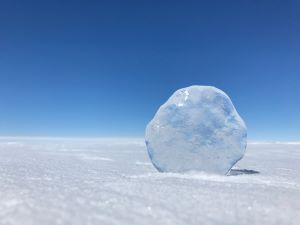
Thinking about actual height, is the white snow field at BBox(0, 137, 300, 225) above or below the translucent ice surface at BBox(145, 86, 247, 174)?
below

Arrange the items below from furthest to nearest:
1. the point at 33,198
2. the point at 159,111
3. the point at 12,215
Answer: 1. the point at 159,111
2. the point at 33,198
3. the point at 12,215

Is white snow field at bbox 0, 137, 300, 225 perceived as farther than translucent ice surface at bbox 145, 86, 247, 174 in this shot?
No

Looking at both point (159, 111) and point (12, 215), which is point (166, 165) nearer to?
point (159, 111)

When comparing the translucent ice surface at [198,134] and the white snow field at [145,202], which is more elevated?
the translucent ice surface at [198,134]

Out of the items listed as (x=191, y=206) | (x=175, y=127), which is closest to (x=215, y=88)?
(x=175, y=127)

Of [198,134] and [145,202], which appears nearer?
[145,202]

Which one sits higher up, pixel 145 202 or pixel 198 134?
pixel 198 134

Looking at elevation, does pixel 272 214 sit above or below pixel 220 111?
below

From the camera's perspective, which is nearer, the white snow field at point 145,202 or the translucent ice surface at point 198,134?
the white snow field at point 145,202
